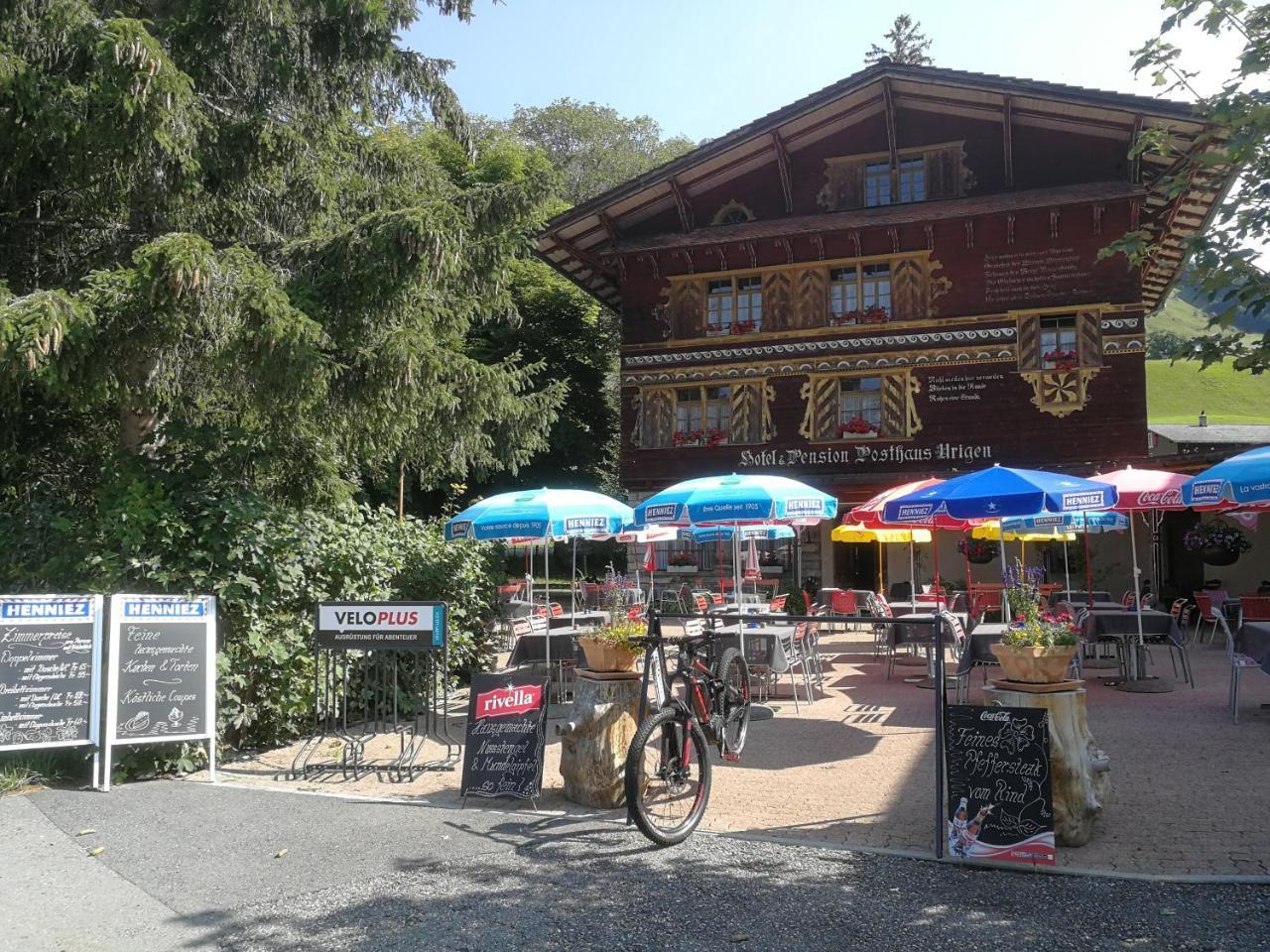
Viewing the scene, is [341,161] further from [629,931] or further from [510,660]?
[629,931]

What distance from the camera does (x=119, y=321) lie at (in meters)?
7.60

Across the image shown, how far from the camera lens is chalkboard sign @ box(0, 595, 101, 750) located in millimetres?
6434

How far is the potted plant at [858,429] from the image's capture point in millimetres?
20953

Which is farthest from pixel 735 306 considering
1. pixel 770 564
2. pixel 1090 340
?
pixel 1090 340

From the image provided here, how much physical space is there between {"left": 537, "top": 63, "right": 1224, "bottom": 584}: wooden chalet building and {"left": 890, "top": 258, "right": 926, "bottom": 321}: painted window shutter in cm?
3

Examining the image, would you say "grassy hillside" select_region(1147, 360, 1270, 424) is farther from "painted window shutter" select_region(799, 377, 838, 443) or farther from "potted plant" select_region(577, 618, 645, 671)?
"potted plant" select_region(577, 618, 645, 671)

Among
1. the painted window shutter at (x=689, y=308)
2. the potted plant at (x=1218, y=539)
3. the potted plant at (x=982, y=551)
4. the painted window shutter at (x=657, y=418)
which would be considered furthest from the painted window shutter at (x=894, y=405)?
the potted plant at (x=1218, y=539)

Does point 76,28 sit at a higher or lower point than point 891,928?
higher

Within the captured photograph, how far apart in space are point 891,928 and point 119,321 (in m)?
6.81

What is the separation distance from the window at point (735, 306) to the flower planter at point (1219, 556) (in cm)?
1005

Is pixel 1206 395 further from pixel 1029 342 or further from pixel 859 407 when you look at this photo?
pixel 859 407

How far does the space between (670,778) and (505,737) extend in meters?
1.24

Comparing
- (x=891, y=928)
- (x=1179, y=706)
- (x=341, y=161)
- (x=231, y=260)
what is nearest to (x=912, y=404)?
(x=1179, y=706)

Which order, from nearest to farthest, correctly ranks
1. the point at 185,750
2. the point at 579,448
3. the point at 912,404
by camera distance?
the point at 185,750
the point at 912,404
the point at 579,448
